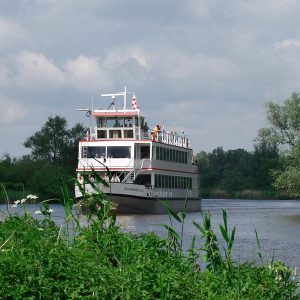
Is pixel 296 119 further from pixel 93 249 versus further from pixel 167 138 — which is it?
pixel 93 249

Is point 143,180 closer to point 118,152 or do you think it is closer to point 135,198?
point 118,152

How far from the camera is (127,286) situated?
293 inches

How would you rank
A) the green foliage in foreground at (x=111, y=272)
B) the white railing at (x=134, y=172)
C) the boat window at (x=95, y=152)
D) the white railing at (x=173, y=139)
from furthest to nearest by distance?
the white railing at (x=173, y=139) → the boat window at (x=95, y=152) → the white railing at (x=134, y=172) → the green foliage in foreground at (x=111, y=272)

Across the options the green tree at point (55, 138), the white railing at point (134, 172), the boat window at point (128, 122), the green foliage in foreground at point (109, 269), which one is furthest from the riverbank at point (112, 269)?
the green tree at point (55, 138)

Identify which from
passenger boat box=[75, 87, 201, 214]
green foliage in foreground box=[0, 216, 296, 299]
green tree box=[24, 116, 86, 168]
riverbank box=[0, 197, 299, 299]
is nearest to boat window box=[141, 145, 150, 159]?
passenger boat box=[75, 87, 201, 214]

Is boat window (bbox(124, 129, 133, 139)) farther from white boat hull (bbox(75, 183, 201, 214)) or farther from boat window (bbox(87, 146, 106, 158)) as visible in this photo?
white boat hull (bbox(75, 183, 201, 214))

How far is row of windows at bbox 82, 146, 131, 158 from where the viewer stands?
43.9m

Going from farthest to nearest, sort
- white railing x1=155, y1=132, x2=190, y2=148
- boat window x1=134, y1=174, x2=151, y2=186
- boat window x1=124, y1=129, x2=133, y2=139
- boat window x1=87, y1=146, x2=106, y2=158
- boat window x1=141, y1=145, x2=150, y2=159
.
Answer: white railing x1=155, y1=132, x2=190, y2=148
boat window x1=124, y1=129, x2=133, y2=139
boat window x1=134, y1=174, x2=151, y2=186
boat window x1=141, y1=145, x2=150, y2=159
boat window x1=87, y1=146, x2=106, y2=158

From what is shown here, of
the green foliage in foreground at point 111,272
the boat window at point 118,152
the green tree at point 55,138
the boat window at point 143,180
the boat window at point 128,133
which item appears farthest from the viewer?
the green tree at point 55,138

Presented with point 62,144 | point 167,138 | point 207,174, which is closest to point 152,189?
point 167,138

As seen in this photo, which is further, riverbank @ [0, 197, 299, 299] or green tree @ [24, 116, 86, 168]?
green tree @ [24, 116, 86, 168]

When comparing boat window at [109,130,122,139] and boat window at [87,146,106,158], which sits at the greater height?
boat window at [109,130,122,139]

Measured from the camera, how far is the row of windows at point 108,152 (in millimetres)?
43938

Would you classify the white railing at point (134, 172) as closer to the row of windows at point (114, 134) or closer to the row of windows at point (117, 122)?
the row of windows at point (114, 134)
